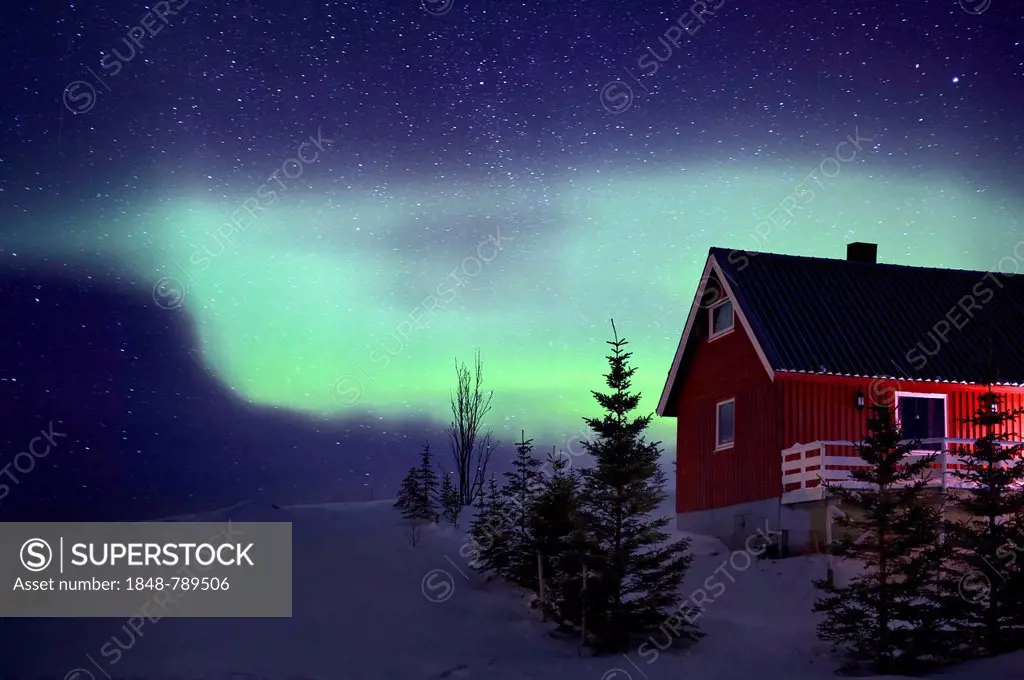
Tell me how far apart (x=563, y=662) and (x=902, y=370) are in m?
13.4

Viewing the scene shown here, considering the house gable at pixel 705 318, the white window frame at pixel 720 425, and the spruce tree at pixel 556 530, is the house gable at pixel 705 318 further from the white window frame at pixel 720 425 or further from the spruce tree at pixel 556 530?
the spruce tree at pixel 556 530

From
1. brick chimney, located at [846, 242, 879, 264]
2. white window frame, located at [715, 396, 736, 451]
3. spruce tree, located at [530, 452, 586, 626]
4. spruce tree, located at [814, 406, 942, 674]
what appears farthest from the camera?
brick chimney, located at [846, 242, 879, 264]

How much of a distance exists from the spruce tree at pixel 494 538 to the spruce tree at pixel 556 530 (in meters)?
2.56

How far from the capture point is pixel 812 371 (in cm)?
2652

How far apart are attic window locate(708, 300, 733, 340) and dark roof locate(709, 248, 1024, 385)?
45.1 inches

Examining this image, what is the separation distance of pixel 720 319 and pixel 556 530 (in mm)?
10079

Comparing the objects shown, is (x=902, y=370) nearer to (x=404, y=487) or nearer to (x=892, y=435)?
(x=892, y=435)

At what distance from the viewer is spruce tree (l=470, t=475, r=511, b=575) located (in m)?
26.5

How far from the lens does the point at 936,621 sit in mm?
16953

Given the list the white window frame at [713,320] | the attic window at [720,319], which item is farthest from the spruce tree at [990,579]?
the attic window at [720,319]

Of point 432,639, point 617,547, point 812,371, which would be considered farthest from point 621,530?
point 812,371

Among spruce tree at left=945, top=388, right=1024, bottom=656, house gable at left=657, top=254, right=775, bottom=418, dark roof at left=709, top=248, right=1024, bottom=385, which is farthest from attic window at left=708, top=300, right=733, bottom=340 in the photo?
spruce tree at left=945, top=388, right=1024, bottom=656

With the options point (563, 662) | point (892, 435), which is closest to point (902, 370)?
point (892, 435)

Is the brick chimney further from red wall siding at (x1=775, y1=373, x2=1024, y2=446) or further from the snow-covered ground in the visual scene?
the snow-covered ground
